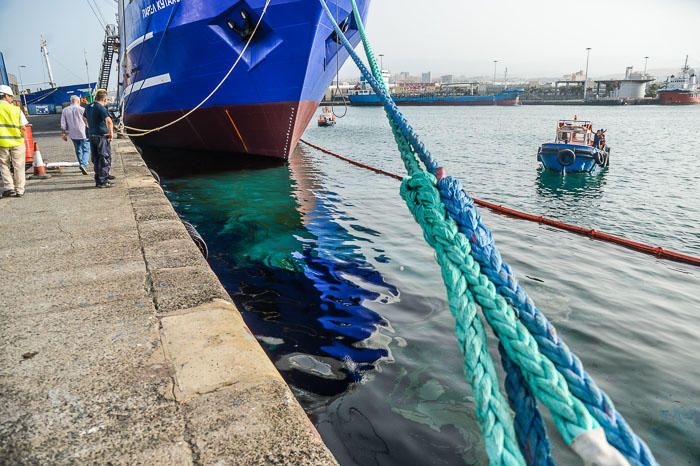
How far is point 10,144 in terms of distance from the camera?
6.50 m

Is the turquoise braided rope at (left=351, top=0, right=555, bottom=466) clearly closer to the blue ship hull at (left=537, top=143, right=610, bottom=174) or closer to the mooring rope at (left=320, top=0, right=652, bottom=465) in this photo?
the mooring rope at (left=320, top=0, right=652, bottom=465)

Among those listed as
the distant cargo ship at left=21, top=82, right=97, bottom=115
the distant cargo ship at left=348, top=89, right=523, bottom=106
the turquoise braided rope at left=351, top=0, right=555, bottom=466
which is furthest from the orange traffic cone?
the distant cargo ship at left=348, top=89, right=523, bottom=106

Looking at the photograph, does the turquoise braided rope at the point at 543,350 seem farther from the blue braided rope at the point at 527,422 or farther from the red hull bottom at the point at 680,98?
the red hull bottom at the point at 680,98

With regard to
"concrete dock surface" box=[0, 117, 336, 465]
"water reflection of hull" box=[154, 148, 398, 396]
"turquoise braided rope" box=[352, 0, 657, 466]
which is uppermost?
"turquoise braided rope" box=[352, 0, 657, 466]

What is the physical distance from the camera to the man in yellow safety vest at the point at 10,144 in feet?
20.9

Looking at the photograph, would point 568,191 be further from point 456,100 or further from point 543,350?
point 456,100

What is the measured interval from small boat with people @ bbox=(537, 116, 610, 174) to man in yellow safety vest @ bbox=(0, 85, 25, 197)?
1630 centimetres

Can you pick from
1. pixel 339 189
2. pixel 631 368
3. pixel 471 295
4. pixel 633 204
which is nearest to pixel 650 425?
pixel 631 368

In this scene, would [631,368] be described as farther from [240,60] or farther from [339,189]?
[240,60]

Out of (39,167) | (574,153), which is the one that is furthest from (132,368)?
(574,153)

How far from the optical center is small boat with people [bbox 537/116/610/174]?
1639 centimetres

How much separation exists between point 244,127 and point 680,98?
333 feet

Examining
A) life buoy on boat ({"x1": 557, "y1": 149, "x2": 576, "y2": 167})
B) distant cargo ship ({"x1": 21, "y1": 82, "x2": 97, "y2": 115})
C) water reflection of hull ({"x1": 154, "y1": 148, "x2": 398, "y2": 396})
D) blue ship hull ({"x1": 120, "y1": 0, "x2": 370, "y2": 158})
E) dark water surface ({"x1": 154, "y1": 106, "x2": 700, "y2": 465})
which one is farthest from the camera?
distant cargo ship ({"x1": 21, "y1": 82, "x2": 97, "y2": 115})

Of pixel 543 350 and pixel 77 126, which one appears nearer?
pixel 543 350
